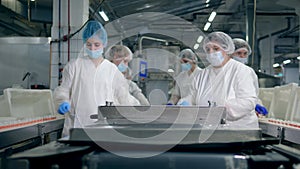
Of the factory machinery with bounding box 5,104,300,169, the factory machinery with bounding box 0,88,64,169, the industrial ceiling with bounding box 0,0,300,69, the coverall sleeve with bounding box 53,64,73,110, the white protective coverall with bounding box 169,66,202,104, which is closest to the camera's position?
the factory machinery with bounding box 5,104,300,169

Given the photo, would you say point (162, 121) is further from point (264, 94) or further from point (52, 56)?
point (52, 56)

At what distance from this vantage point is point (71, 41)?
3291 millimetres

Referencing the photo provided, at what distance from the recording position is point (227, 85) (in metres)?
1.84

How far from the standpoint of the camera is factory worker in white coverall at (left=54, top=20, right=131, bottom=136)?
6.14ft

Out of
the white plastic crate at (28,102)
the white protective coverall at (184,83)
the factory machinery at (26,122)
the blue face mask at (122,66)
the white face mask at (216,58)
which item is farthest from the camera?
the white protective coverall at (184,83)

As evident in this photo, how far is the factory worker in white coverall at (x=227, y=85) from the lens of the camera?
1649 millimetres

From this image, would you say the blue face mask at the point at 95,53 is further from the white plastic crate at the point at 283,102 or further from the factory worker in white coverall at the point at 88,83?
the white plastic crate at the point at 283,102

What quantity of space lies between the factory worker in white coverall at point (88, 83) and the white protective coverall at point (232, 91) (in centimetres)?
54

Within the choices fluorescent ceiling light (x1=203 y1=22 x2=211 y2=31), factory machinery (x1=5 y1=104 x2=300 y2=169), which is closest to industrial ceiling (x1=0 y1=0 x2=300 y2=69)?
fluorescent ceiling light (x1=203 y1=22 x2=211 y2=31)

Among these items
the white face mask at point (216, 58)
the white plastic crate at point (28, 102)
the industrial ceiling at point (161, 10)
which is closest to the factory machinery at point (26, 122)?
the white plastic crate at point (28, 102)

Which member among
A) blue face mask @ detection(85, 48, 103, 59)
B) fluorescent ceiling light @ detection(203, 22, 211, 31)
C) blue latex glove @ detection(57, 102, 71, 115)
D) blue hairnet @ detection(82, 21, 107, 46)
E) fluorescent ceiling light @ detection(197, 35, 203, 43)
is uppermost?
fluorescent ceiling light @ detection(203, 22, 211, 31)

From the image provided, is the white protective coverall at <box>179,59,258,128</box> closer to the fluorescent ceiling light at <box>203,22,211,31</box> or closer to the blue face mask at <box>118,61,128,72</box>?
the blue face mask at <box>118,61,128,72</box>

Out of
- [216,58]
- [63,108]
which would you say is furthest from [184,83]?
[63,108]

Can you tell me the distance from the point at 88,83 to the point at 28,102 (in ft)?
1.76
